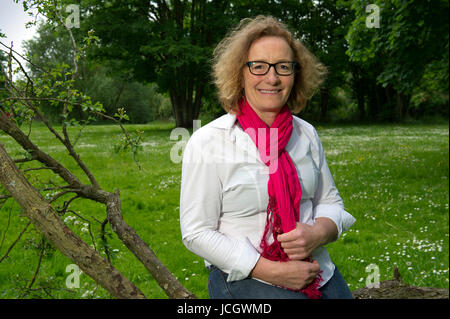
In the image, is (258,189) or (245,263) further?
(258,189)

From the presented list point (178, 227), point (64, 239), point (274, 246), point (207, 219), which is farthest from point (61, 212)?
point (178, 227)

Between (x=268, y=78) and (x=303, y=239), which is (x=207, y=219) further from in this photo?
(x=268, y=78)

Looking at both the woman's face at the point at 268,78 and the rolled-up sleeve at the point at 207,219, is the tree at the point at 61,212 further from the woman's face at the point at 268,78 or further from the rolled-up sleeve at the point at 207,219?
the woman's face at the point at 268,78

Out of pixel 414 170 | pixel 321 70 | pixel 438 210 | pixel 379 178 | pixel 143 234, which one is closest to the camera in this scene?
pixel 321 70

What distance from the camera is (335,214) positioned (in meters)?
2.27

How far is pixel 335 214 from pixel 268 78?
34.4 inches

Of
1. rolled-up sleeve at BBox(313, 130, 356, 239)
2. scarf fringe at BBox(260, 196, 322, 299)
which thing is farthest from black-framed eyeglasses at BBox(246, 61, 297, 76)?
scarf fringe at BBox(260, 196, 322, 299)

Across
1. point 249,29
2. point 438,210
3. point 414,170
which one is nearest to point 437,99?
point 414,170

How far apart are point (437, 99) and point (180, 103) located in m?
25.5

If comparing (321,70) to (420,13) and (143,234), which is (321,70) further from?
(420,13)

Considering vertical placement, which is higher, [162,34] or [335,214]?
[162,34]

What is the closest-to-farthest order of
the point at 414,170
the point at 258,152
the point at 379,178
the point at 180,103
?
the point at 258,152 < the point at 379,178 < the point at 414,170 < the point at 180,103

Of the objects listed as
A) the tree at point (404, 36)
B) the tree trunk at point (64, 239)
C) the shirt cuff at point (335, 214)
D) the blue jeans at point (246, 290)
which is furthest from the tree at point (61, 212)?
the tree at point (404, 36)
